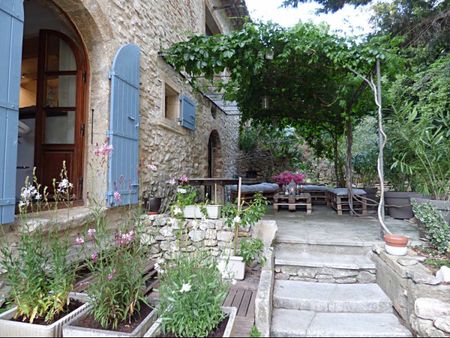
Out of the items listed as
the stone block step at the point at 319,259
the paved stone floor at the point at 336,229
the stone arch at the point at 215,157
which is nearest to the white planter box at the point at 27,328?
the stone block step at the point at 319,259

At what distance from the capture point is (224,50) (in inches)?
152

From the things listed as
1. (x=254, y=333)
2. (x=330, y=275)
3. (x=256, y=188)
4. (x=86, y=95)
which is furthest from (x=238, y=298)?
(x=256, y=188)

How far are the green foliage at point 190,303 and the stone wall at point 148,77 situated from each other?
5.41 ft

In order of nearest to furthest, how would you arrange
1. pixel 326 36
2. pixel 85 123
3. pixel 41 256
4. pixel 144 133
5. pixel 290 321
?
pixel 41 256, pixel 290 321, pixel 85 123, pixel 326 36, pixel 144 133

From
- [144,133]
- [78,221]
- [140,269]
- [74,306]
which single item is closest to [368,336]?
[140,269]

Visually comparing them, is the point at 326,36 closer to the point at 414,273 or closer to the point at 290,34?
the point at 290,34

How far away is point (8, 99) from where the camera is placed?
2.11 meters

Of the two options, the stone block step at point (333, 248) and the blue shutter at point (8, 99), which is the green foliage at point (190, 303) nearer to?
the blue shutter at point (8, 99)

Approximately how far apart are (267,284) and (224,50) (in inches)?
115

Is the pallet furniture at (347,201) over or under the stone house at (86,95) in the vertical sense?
under

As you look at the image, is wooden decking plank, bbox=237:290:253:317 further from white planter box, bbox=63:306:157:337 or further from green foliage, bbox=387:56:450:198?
green foliage, bbox=387:56:450:198

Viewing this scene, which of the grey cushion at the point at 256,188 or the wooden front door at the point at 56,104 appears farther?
the grey cushion at the point at 256,188

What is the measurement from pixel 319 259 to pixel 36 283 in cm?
254

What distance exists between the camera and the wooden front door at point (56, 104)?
336 cm
